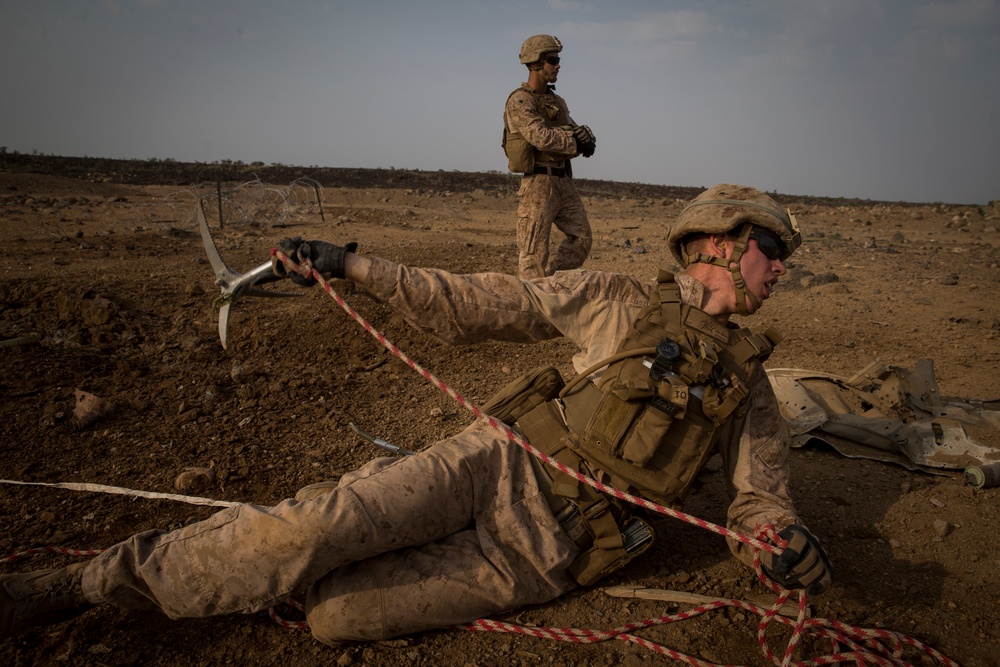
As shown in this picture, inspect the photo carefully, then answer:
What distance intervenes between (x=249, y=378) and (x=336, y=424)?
921 millimetres

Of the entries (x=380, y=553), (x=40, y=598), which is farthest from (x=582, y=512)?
(x=40, y=598)

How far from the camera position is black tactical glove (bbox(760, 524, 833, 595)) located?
85.6 inches

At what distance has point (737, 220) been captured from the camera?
2.51 m

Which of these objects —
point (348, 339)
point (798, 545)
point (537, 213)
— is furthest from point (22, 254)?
point (798, 545)

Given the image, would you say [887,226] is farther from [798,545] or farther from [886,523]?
[798,545]

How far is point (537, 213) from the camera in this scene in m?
6.42

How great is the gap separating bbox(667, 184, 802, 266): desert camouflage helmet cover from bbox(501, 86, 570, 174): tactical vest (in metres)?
3.93

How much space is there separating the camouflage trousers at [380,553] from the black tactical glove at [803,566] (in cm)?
73

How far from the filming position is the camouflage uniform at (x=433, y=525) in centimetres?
214

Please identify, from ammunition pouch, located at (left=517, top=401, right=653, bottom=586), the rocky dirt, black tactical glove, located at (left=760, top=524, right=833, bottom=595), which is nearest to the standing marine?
the rocky dirt

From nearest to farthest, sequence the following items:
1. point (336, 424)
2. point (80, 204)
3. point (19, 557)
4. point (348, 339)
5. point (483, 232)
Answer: point (19, 557), point (336, 424), point (348, 339), point (483, 232), point (80, 204)

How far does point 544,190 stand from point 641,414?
442cm

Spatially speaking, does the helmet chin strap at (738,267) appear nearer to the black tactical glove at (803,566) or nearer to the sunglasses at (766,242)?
the sunglasses at (766,242)

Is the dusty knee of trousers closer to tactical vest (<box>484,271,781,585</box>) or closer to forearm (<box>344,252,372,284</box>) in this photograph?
tactical vest (<box>484,271,781,585</box>)
